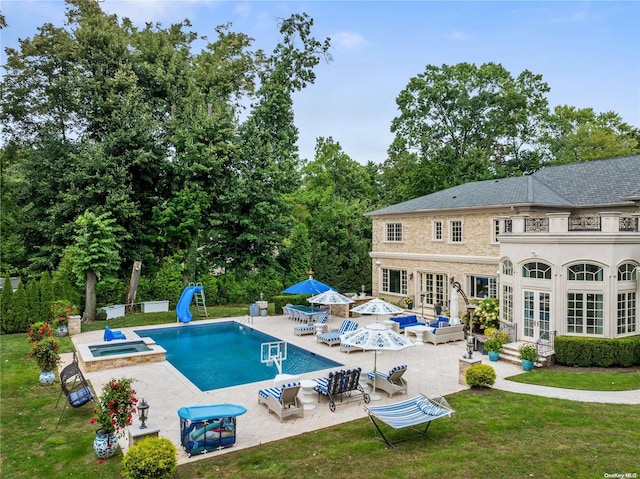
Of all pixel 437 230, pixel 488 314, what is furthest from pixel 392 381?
pixel 437 230

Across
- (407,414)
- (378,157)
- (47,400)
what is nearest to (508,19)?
(407,414)

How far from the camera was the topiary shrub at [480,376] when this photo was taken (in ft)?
40.5

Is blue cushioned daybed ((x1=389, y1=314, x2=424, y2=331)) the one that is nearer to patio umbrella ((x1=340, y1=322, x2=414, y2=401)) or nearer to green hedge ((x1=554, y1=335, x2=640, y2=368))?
green hedge ((x1=554, y1=335, x2=640, y2=368))

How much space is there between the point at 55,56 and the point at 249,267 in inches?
735

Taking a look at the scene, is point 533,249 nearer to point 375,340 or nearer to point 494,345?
point 494,345

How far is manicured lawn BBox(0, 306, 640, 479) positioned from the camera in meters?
7.79

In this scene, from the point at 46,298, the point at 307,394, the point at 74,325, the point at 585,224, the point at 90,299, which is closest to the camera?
the point at 307,394

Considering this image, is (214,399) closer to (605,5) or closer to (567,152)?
(605,5)

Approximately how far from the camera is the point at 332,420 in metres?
10.4

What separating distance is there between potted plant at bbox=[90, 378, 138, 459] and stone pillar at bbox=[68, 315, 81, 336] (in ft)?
44.9

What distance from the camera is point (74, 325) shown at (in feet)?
66.2

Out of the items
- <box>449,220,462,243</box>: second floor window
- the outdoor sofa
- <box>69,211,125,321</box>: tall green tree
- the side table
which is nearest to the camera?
the side table

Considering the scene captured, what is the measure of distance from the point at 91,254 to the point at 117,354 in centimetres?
882

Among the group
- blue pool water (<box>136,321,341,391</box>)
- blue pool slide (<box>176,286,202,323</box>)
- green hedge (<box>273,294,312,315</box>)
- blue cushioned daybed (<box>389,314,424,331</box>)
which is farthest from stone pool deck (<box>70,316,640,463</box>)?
green hedge (<box>273,294,312,315</box>)
